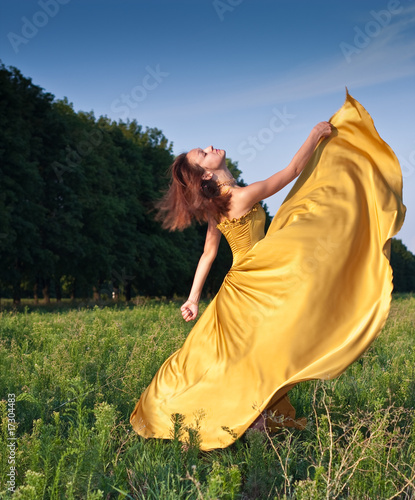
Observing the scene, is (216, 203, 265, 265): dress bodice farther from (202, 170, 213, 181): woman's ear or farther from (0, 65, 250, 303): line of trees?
(0, 65, 250, 303): line of trees

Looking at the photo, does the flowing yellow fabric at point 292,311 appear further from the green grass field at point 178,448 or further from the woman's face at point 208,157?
the woman's face at point 208,157

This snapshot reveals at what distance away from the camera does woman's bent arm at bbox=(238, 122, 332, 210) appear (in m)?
3.75

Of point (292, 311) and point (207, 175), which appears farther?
point (207, 175)

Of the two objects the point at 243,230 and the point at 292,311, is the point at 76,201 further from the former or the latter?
the point at 292,311

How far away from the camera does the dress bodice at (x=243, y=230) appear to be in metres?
3.92

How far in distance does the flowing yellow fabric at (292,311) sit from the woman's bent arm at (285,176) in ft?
0.53

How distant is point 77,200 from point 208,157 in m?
22.2

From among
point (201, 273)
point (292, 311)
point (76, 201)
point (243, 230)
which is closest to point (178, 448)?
point (292, 311)

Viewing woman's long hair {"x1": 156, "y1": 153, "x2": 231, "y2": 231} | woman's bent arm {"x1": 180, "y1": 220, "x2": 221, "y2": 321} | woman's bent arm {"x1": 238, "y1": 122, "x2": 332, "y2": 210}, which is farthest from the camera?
woman's bent arm {"x1": 180, "y1": 220, "x2": 221, "y2": 321}

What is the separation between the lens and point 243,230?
3.93 meters

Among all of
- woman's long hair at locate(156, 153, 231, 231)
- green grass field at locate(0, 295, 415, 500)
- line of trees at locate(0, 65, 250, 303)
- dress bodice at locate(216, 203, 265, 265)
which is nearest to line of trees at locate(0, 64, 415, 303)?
line of trees at locate(0, 65, 250, 303)

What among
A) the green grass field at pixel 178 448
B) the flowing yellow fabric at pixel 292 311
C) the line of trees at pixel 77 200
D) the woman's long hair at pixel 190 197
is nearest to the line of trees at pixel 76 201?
the line of trees at pixel 77 200

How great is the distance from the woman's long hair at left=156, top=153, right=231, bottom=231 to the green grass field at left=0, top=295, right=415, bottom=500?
1378 mm

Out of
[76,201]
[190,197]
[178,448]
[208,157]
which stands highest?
[76,201]
